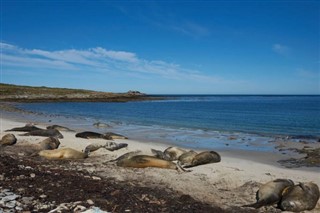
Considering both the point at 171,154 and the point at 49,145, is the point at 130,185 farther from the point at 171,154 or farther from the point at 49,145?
the point at 49,145

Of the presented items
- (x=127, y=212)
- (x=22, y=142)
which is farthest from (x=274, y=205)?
(x=22, y=142)

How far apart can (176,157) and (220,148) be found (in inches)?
166

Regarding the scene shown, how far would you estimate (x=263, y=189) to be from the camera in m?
7.74

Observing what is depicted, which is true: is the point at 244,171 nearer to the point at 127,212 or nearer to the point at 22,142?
the point at 127,212

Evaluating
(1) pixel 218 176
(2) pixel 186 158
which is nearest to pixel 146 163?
(2) pixel 186 158

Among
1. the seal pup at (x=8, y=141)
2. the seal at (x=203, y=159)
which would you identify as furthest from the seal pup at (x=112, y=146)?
the seal pup at (x=8, y=141)

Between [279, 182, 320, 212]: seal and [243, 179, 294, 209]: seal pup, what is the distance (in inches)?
4.8

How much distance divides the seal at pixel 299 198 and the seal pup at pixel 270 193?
0.40 feet

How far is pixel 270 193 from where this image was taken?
7.49 m

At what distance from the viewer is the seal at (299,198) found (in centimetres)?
704

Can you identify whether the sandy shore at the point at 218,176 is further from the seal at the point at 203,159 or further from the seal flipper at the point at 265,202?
the seal at the point at 203,159

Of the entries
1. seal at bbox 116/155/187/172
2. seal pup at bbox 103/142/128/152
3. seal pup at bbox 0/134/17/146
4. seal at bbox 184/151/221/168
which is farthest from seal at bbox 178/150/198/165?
seal pup at bbox 0/134/17/146

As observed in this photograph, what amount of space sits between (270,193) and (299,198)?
0.57 m

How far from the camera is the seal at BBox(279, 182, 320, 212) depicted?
704cm
